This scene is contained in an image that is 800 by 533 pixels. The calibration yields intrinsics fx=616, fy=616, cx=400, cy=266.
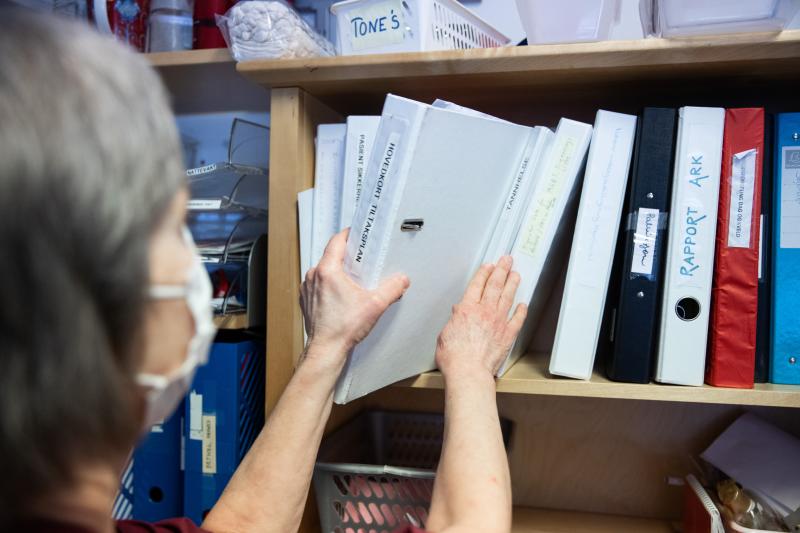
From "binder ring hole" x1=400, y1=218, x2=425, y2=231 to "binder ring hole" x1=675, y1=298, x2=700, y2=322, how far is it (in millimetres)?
355

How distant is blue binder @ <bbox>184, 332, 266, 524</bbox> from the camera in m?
0.97

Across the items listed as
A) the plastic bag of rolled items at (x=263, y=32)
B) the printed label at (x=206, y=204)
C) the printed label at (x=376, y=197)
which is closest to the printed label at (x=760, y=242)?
the printed label at (x=376, y=197)

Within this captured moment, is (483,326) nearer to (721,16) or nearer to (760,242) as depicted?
(760,242)

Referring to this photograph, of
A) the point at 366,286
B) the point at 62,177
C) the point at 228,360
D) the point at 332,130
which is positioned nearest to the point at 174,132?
the point at 62,177

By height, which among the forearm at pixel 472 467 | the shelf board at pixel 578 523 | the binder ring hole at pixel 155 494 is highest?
the forearm at pixel 472 467

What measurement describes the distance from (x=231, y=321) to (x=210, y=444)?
0.20 metres

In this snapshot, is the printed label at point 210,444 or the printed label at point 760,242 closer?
the printed label at point 760,242

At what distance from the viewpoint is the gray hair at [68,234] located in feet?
1.11

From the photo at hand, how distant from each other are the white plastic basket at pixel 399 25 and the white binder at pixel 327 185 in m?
0.12

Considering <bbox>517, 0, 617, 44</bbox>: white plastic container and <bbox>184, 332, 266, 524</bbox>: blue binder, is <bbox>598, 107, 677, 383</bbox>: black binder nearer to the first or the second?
<bbox>517, 0, 617, 44</bbox>: white plastic container

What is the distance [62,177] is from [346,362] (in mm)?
502

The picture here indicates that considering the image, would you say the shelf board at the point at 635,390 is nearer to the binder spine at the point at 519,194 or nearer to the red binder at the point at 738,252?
the red binder at the point at 738,252

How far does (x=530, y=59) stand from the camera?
0.80 metres

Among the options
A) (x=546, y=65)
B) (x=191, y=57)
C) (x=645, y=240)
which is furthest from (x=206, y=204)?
(x=645, y=240)
